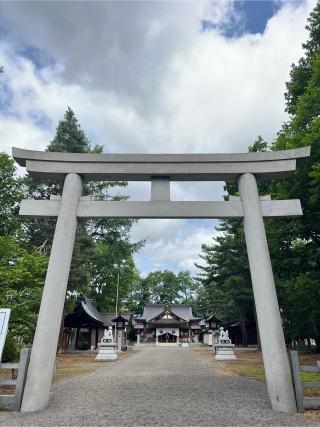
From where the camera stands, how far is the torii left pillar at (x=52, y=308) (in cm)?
570

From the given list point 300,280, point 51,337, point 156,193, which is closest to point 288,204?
point 156,193

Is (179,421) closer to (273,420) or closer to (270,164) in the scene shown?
(273,420)

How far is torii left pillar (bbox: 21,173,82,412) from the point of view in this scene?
18.7ft

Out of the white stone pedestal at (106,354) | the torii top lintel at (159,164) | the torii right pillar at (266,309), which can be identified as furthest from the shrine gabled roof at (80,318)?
the torii right pillar at (266,309)

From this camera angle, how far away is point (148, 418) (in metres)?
5.30

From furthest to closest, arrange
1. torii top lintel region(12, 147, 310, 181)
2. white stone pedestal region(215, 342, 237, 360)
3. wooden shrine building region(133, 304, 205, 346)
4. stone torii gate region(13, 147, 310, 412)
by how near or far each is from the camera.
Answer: wooden shrine building region(133, 304, 205, 346) → white stone pedestal region(215, 342, 237, 360) → torii top lintel region(12, 147, 310, 181) → stone torii gate region(13, 147, 310, 412)

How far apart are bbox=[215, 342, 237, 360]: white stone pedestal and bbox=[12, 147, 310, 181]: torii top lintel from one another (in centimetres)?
1457

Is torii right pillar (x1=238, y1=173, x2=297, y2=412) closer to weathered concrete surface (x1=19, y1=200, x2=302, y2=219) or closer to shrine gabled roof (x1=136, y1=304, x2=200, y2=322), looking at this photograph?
weathered concrete surface (x1=19, y1=200, x2=302, y2=219)

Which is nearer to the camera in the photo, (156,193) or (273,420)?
(273,420)

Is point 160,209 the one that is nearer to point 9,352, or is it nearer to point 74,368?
point 9,352

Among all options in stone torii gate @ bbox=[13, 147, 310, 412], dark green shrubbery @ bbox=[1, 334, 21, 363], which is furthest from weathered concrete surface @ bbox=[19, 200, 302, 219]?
dark green shrubbery @ bbox=[1, 334, 21, 363]

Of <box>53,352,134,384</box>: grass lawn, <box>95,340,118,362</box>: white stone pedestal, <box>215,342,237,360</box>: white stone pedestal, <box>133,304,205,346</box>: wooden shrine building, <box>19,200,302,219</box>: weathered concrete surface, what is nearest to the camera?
<box>19,200,302,219</box>: weathered concrete surface

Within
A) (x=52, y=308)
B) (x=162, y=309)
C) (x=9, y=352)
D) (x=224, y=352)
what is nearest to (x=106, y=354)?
Answer: (x=224, y=352)

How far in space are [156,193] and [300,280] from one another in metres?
8.74
